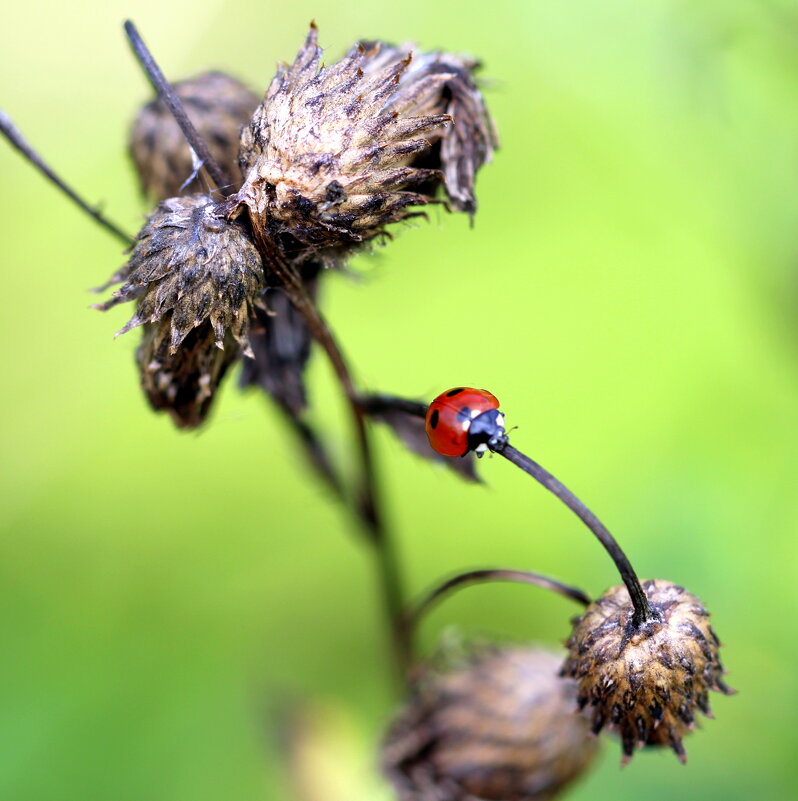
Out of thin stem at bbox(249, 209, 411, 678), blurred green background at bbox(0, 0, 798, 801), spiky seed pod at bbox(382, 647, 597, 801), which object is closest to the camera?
thin stem at bbox(249, 209, 411, 678)

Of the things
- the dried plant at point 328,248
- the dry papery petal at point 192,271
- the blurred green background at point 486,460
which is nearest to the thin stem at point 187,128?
the dried plant at point 328,248

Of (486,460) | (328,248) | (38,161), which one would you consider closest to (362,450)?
(328,248)

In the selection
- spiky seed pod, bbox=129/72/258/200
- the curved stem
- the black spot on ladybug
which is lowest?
the curved stem

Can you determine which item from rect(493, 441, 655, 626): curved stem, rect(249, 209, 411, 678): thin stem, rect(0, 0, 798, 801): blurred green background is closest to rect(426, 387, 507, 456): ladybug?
rect(493, 441, 655, 626): curved stem

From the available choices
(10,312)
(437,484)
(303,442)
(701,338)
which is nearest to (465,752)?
(303,442)

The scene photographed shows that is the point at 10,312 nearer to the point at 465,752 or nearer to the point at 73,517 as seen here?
the point at 73,517

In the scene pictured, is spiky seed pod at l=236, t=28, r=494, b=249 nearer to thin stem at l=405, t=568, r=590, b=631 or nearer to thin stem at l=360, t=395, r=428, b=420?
thin stem at l=360, t=395, r=428, b=420
